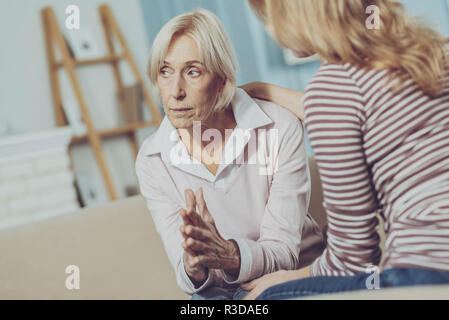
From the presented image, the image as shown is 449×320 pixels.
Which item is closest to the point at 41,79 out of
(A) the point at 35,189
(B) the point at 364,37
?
(A) the point at 35,189

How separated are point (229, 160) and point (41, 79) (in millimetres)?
1709

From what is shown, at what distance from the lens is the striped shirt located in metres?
0.56

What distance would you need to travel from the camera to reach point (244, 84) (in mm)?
774

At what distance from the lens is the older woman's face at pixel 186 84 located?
0.73 metres

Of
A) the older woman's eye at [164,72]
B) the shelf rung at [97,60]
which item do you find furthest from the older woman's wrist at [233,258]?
the shelf rung at [97,60]

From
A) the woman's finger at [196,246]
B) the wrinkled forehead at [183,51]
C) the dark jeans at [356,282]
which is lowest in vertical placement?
the dark jeans at [356,282]

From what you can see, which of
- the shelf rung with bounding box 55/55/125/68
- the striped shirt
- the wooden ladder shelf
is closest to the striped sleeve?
the striped shirt

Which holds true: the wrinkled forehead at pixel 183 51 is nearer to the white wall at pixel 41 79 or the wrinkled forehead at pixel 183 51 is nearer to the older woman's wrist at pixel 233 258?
the older woman's wrist at pixel 233 258

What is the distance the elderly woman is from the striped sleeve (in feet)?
0.44

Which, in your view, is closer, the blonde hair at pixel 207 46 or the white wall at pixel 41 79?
the blonde hair at pixel 207 46

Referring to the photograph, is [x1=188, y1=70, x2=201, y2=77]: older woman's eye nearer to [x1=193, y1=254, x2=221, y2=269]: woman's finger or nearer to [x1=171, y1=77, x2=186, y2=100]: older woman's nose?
[x1=171, y1=77, x2=186, y2=100]: older woman's nose

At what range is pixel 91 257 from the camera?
3.24 ft
